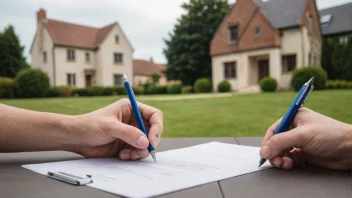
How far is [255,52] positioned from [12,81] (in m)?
10.4

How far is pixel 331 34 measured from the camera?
53.9 feet

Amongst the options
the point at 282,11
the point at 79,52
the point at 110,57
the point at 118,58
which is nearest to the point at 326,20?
the point at 282,11

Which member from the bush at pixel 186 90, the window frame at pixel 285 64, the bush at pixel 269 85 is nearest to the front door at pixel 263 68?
the window frame at pixel 285 64

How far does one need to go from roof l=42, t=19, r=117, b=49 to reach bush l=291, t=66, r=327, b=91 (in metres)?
12.6

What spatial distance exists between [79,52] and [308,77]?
541 inches

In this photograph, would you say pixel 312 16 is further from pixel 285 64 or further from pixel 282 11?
pixel 285 64

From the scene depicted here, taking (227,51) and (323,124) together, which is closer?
(323,124)

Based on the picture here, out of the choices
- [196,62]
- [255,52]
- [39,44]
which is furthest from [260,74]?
[39,44]

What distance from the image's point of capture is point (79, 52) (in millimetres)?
18391

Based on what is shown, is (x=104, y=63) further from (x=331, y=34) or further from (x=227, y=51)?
(x=331, y=34)

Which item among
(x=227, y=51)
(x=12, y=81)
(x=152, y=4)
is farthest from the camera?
(x=227, y=51)

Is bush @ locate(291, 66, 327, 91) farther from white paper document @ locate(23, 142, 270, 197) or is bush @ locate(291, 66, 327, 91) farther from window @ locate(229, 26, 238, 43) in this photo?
white paper document @ locate(23, 142, 270, 197)

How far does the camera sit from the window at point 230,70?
1442 cm

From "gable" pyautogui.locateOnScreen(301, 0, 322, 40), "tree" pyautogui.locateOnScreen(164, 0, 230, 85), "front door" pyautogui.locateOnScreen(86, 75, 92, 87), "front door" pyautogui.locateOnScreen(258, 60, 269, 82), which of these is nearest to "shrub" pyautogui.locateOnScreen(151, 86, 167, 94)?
"tree" pyautogui.locateOnScreen(164, 0, 230, 85)
